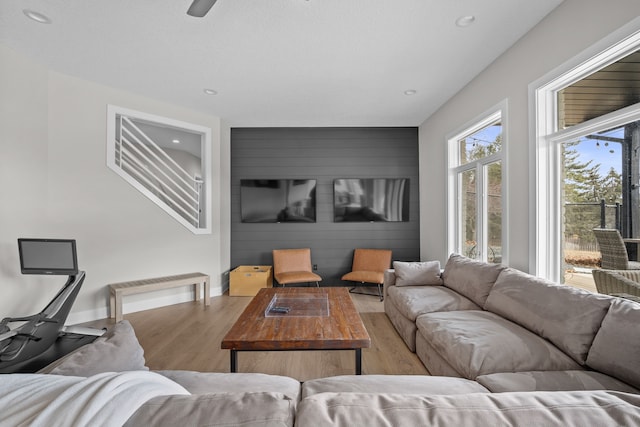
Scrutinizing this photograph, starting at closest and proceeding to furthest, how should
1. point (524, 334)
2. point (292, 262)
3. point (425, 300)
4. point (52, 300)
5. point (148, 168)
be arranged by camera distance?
point (524, 334) → point (52, 300) → point (425, 300) → point (292, 262) → point (148, 168)

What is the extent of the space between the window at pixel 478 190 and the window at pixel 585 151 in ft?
1.35

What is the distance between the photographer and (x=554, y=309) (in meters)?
1.76

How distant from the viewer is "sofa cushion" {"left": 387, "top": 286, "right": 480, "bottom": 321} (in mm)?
2510

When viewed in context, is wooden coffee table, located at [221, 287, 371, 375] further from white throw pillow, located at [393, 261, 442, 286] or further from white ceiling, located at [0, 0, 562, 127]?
white ceiling, located at [0, 0, 562, 127]

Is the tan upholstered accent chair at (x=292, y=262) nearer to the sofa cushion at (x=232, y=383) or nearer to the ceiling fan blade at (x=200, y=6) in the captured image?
the sofa cushion at (x=232, y=383)

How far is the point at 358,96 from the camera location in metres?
3.69

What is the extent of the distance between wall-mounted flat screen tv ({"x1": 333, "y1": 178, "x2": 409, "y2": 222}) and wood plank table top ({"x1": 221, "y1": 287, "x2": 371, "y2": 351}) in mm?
2512

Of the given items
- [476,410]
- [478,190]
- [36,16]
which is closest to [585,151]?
[478,190]

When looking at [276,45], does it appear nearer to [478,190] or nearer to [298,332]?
[298,332]

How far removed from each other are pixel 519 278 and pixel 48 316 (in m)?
3.92

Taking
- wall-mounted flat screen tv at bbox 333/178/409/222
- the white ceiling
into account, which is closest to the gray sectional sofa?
wall-mounted flat screen tv at bbox 333/178/409/222

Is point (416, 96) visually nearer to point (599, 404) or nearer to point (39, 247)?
point (599, 404)

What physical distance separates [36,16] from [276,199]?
3.28 m

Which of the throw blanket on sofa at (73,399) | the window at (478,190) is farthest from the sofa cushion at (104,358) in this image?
the window at (478,190)
